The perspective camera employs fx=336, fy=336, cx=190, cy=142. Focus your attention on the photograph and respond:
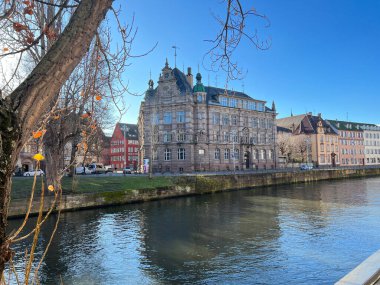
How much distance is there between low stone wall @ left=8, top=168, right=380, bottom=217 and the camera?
25555mm

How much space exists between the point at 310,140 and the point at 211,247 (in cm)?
8452

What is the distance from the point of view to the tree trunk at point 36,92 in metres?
2.59

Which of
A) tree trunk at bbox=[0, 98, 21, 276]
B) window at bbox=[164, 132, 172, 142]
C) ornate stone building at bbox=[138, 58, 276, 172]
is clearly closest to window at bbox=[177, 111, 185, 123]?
ornate stone building at bbox=[138, 58, 276, 172]

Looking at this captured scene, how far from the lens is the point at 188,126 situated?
58594 millimetres

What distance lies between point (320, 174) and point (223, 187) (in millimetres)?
26888

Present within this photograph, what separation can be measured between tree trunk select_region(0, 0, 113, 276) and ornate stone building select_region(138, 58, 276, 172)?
5326 centimetres

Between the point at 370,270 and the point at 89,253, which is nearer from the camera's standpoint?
the point at 370,270

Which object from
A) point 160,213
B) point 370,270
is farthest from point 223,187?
point 370,270

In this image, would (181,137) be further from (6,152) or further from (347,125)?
(347,125)

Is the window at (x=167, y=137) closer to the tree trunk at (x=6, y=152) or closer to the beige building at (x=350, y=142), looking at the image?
the tree trunk at (x=6, y=152)

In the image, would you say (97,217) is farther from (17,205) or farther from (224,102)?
(224,102)

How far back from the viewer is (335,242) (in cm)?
1427

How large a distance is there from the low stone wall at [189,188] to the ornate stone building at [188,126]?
9.27 meters

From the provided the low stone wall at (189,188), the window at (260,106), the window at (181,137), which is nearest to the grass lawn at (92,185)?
the low stone wall at (189,188)
